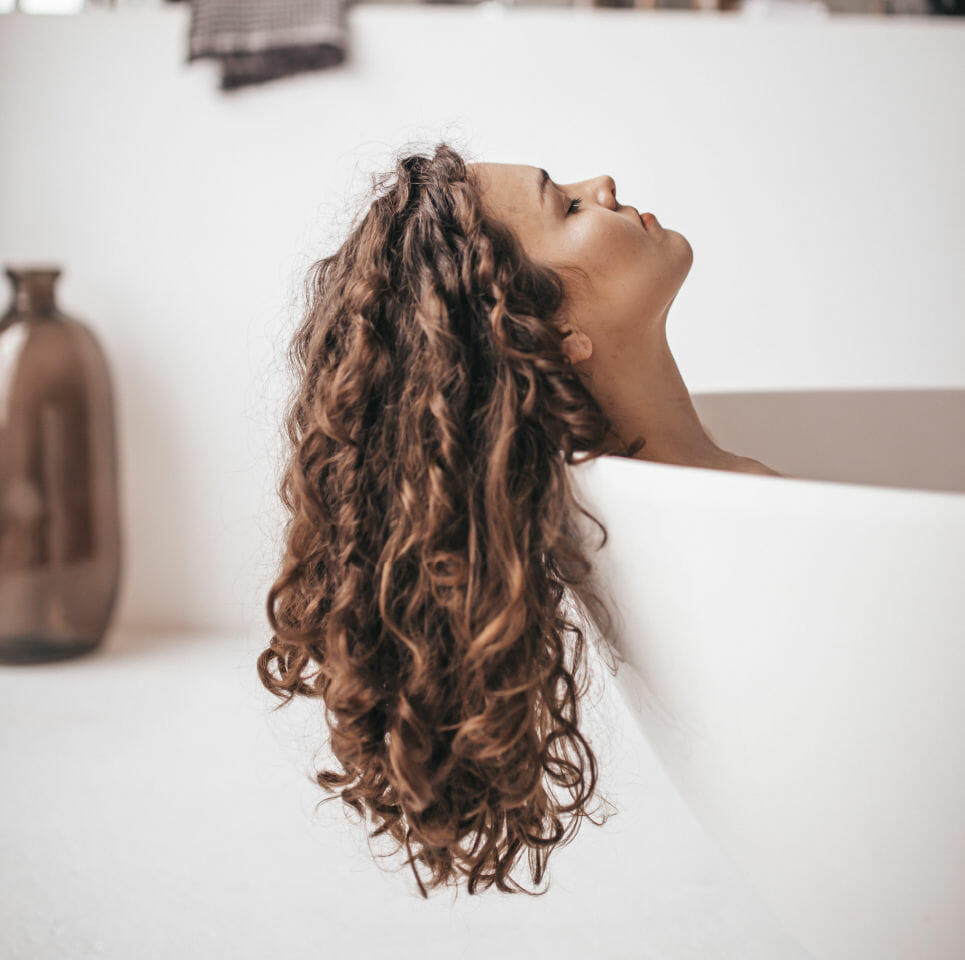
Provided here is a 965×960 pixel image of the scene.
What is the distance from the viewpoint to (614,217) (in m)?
1.03

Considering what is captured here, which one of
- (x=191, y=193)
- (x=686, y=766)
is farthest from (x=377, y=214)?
(x=191, y=193)

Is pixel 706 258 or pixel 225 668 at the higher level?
pixel 706 258

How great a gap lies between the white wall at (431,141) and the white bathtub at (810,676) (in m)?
1.37

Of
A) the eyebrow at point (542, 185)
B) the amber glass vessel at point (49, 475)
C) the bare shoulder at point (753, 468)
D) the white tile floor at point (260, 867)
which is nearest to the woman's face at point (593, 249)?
the eyebrow at point (542, 185)

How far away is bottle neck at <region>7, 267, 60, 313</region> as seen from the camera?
6.52 ft

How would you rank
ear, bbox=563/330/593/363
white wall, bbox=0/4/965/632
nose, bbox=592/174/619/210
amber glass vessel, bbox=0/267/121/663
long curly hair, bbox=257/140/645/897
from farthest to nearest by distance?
white wall, bbox=0/4/965/632, amber glass vessel, bbox=0/267/121/663, nose, bbox=592/174/619/210, ear, bbox=563/330/593/363, long curly hair, bbox=257/140/645/897

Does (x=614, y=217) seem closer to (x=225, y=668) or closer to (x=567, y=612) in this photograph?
(x=567, y=612)

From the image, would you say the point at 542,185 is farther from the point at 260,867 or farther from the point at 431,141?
the point at 431,141

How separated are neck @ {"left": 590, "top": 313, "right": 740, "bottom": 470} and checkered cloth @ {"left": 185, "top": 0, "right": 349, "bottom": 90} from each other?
4.13 ft

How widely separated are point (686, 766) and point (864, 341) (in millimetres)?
1579

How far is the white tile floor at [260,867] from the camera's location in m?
1.16

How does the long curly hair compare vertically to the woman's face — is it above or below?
below

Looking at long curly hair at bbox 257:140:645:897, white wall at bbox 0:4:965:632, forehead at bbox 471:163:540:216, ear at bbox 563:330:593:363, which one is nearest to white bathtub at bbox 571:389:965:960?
long curly hair at bbox 257:140:645:897

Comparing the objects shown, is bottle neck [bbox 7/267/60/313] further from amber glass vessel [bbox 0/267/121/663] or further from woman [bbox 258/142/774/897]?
woman [bbox 258/142/774/897]
